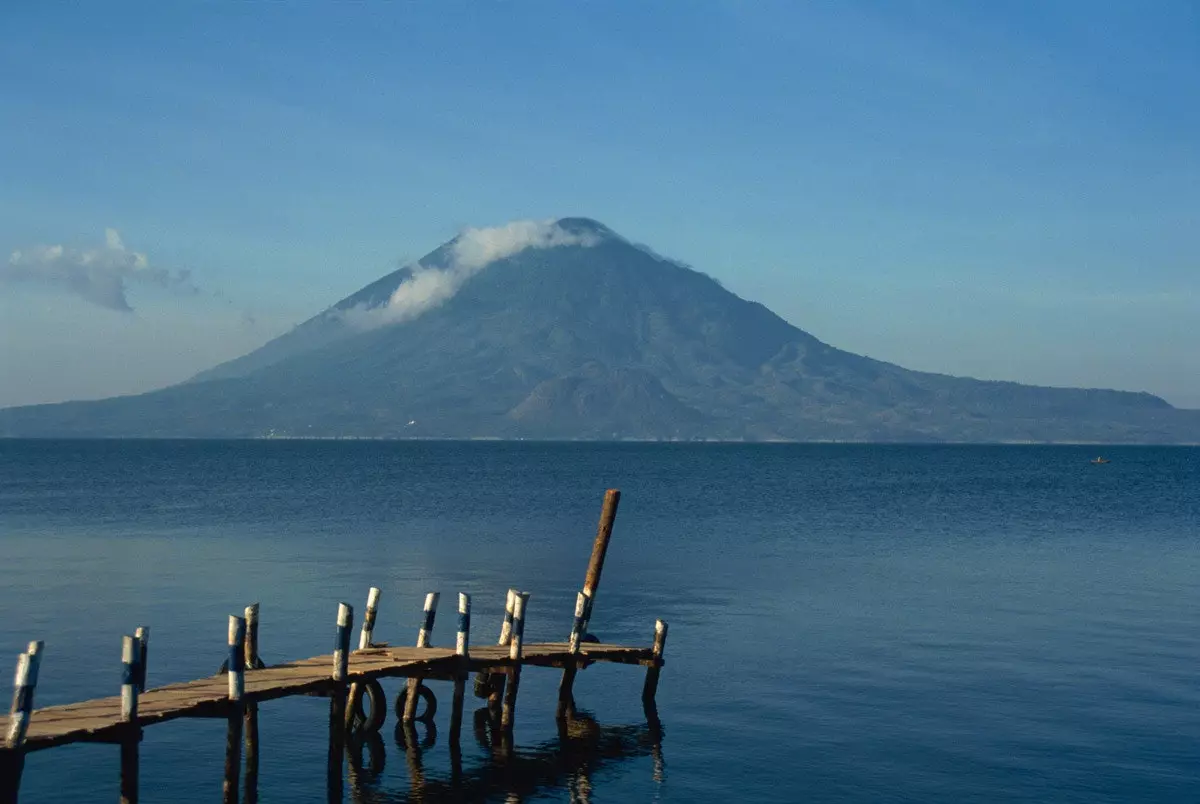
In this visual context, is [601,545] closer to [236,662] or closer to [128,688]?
[236,662]

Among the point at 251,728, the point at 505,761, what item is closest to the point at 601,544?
the point at 505,761

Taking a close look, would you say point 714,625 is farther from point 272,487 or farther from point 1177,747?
point 272,487

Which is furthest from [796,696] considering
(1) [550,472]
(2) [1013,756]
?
(1) [550,472]

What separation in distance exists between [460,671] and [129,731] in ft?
23.0

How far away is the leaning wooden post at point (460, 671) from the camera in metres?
23.8

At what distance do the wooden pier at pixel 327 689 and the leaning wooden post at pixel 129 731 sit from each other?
0.01 metres

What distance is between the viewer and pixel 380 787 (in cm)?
2173

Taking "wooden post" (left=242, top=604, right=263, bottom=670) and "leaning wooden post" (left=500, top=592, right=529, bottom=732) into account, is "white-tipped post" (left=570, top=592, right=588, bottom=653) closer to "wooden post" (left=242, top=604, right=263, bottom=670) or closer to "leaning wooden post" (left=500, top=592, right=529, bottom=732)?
"leaning wooden post" (left=500, top=592, right=529, bottom=732)

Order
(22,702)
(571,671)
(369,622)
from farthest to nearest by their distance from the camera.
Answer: (571,671), (369,622), (22,702)

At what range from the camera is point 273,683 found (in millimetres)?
21078

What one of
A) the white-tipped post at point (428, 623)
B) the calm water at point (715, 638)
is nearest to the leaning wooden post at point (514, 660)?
the calm water at point (715, 638)

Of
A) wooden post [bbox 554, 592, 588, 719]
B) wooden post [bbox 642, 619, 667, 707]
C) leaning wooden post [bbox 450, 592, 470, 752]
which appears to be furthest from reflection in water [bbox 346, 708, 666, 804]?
wooden post [bbox 642, 619, 667, 707]

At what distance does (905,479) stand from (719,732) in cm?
13084

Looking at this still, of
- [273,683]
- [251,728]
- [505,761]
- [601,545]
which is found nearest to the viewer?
[273,683]
